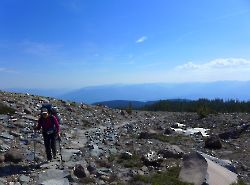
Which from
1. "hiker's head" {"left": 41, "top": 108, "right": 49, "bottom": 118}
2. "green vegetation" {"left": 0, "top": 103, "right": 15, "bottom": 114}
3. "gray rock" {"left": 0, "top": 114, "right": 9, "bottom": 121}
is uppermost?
"hiker's head" {"left": 41, "top": 108, "right": 49, "bottom": 118}

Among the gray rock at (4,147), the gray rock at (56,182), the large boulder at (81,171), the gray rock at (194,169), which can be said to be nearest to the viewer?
the gray rock at (56,182)

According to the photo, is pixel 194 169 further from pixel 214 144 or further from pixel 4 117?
pixel 4 117

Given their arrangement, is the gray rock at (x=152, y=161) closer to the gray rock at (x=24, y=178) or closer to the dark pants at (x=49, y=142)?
the dark pants at (x=49, y=142)

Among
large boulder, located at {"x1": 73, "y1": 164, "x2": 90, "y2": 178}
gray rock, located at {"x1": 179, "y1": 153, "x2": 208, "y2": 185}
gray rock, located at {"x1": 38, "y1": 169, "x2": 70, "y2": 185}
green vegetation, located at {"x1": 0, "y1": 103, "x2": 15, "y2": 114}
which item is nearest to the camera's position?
gray rock, located at {"x1": 38, "y1": 169, "x2": 70, "y2": 185}

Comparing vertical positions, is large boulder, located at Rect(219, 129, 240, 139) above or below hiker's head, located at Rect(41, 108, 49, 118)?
below

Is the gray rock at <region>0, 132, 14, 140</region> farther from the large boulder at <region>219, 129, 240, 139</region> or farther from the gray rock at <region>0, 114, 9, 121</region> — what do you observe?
the large boulder at <region>219, 129, 240, 139</region>

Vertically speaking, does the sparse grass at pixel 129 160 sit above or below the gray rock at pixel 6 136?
below

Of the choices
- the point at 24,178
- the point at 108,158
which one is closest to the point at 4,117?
the point at 108,158

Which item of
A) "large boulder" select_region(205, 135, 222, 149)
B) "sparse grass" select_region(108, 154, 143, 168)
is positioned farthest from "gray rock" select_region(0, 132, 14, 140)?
"large boulder" select_region(205, 135, 222, 149)

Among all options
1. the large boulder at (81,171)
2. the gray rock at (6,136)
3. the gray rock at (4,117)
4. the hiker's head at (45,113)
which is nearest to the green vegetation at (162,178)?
A: the large boulder at (81,171)

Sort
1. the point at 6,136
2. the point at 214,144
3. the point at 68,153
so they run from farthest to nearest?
the point at 214,144, the point at 6,136, the point at 68,153

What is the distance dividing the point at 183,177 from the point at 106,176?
3429 mm

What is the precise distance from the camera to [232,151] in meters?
25.8

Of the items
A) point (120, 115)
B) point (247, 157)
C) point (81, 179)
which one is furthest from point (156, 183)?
point (120, 115)
